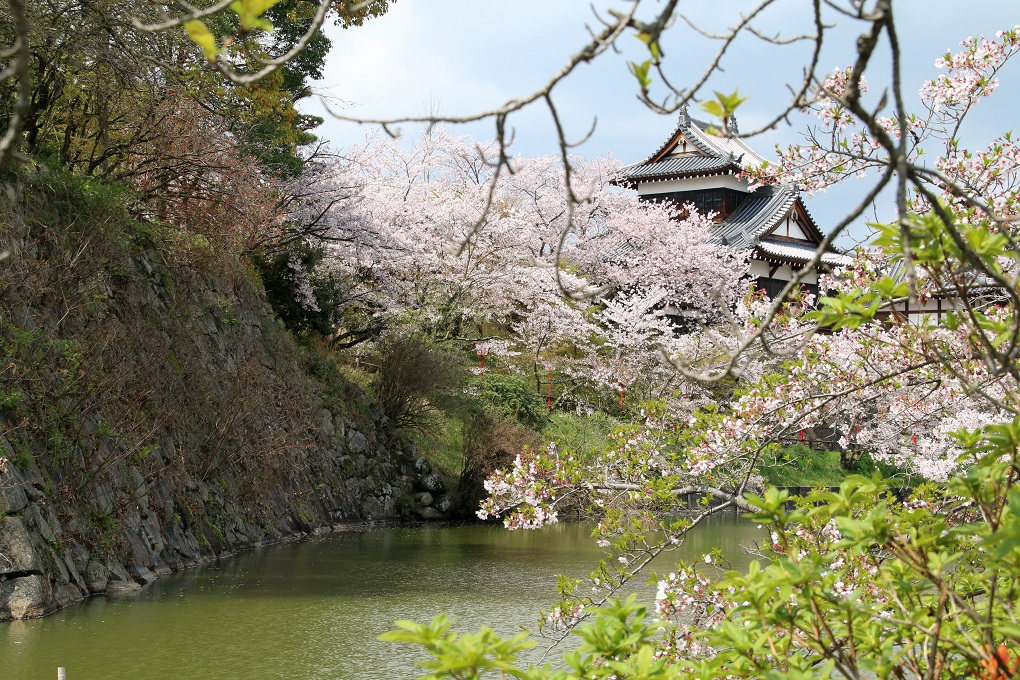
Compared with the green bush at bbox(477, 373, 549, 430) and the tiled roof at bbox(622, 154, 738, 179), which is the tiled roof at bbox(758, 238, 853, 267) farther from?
the green bush at bbox(477, 373, 549, 430)

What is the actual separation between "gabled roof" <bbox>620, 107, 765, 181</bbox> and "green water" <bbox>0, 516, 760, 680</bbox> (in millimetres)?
18836

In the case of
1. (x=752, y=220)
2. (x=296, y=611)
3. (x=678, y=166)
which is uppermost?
(x=678, y=166)

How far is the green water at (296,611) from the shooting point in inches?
278

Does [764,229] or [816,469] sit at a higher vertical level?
[764,229]

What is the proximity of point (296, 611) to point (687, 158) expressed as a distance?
83.2ft

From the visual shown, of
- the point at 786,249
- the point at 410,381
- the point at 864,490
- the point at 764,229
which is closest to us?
the point at 864,490

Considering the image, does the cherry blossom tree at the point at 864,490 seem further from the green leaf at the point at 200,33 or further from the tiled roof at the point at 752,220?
the tiled roof at the point at 752,220

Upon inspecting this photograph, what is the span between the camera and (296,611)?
9.09 meters

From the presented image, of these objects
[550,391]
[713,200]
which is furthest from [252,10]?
[713,200]

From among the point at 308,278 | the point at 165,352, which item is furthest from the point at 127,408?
the point at 308,278

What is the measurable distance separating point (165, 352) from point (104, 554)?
132 inches

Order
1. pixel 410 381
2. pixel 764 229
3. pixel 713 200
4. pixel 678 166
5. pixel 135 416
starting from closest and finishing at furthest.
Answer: pixel 135 416
pixel 410 381
pixel 764 229
pixel 713 200
pixel 678 166

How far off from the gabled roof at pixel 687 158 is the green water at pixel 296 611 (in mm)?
18836

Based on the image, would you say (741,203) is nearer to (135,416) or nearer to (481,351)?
(481,351)
